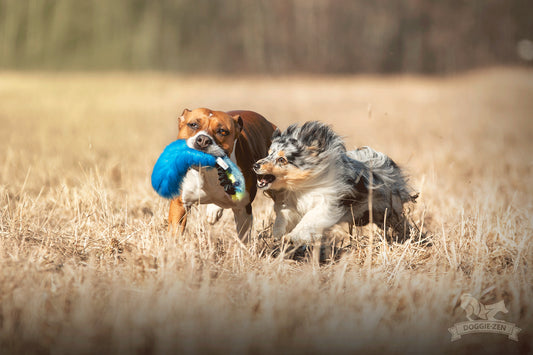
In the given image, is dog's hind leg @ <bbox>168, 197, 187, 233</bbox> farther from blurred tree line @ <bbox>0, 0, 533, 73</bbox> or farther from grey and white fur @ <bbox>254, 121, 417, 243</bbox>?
blurred tree line @ <bbox>0, 0, 533, 73</bbox>

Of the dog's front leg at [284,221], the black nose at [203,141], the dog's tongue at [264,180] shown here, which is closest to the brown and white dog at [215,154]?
the black nose at [203,141]

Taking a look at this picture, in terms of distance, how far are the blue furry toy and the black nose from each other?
0.15ft

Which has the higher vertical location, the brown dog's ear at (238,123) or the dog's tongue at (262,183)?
the brown dog's ear at (238,123)

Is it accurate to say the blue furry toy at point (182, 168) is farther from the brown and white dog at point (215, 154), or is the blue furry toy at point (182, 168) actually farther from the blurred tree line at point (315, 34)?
the blurred tree line at point (315, 34)

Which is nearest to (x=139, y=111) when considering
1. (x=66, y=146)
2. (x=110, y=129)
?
(x=110, y=129)

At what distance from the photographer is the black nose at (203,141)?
363 centimetres

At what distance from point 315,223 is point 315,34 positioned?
17474mm

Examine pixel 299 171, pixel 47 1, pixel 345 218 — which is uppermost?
pixel 47 1

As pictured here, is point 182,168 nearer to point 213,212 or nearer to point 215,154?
point 215,154

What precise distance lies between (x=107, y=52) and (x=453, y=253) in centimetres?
1735

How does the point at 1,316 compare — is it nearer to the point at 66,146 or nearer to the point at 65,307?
the point at 65,307

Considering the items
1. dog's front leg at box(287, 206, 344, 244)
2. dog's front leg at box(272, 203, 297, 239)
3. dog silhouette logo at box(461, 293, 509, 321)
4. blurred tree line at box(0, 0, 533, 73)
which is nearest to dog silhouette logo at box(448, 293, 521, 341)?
dog silhouette logo at box(461, 293, 509, 321)

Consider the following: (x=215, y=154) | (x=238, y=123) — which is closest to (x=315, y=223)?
(x=215, y=154)

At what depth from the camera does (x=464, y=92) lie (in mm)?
17219
